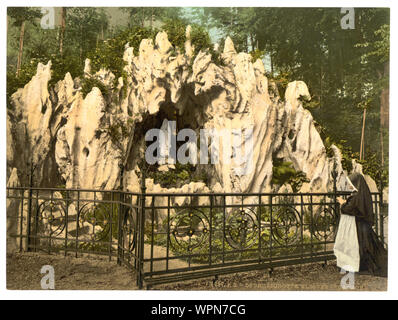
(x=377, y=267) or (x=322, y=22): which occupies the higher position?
(x=322, y=22)

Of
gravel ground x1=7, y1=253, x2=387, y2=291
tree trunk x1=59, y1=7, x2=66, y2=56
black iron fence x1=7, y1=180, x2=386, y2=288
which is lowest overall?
gravel ground x1=7, y1=253, x2=387, y2=291

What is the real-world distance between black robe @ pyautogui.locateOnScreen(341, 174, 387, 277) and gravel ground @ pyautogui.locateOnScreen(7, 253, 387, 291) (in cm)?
18

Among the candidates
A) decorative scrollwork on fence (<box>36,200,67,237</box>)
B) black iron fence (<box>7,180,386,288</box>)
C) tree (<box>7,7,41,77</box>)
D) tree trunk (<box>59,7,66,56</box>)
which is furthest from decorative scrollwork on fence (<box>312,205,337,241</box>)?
tree (<box>7,7,41,77</box>)

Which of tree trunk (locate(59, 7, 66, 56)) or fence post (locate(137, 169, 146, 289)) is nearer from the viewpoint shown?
fence post (locate(137, 169, 146, 289))

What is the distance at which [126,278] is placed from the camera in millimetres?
4730

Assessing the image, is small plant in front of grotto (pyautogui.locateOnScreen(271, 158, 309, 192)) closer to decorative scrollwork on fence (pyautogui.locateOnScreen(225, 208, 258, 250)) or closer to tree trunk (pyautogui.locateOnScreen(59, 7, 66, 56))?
decorative scrollwork on fence (pyautogui.locateOnScreen(225, 208, 258, 250))

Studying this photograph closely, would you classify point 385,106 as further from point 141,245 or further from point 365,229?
point 141,245

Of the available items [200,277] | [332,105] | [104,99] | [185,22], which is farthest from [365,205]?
[104,99]

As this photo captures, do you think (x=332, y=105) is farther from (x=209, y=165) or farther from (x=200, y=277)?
(x=200, y=277)

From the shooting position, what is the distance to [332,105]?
7.71 meters

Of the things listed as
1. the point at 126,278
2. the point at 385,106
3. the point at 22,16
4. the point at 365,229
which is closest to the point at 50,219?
the point at 126,278

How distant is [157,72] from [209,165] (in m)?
2.56

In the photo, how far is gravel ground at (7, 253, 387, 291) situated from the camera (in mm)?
4762

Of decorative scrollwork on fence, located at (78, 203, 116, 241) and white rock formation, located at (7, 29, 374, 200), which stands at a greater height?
white rock formation, located at (7, 29, 374, 200)
